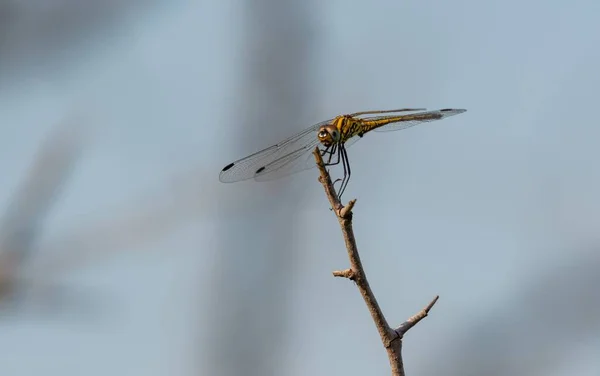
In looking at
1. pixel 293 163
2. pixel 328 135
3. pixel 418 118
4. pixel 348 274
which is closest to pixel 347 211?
pixel 348 274

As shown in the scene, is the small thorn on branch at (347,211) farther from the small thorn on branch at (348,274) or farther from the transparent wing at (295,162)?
the transparent wing at (295,162)

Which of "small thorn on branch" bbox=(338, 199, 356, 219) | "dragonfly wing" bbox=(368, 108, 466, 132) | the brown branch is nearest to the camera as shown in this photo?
the brown branch

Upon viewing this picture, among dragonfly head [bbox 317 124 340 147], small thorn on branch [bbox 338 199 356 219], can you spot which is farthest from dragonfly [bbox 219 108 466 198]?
small thorn on branch [bbox 338 199 356 219]

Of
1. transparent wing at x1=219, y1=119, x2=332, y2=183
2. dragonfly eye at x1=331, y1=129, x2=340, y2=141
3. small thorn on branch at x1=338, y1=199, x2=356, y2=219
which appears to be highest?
transparent wing at x1=219, y1=119, x2=332, y2=183

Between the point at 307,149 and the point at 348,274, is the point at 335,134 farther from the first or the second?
the point at 348,274

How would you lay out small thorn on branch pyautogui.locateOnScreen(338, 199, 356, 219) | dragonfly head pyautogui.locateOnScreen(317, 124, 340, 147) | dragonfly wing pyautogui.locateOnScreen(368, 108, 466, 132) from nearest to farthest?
small thorn on branch pyautogui.locateOnScreen(338, 199, 356, 219), dragonfly head pyautogui.locateOnScreen(317, 124, 340, 147), dragonfly wing pyautogui.locateOnScreen(368, 108, 466, 132)

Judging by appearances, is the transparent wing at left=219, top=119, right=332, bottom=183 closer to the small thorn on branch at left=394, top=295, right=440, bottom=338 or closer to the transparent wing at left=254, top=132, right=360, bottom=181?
the transparent wing at left=254, top=132, right=360, bottom=181
